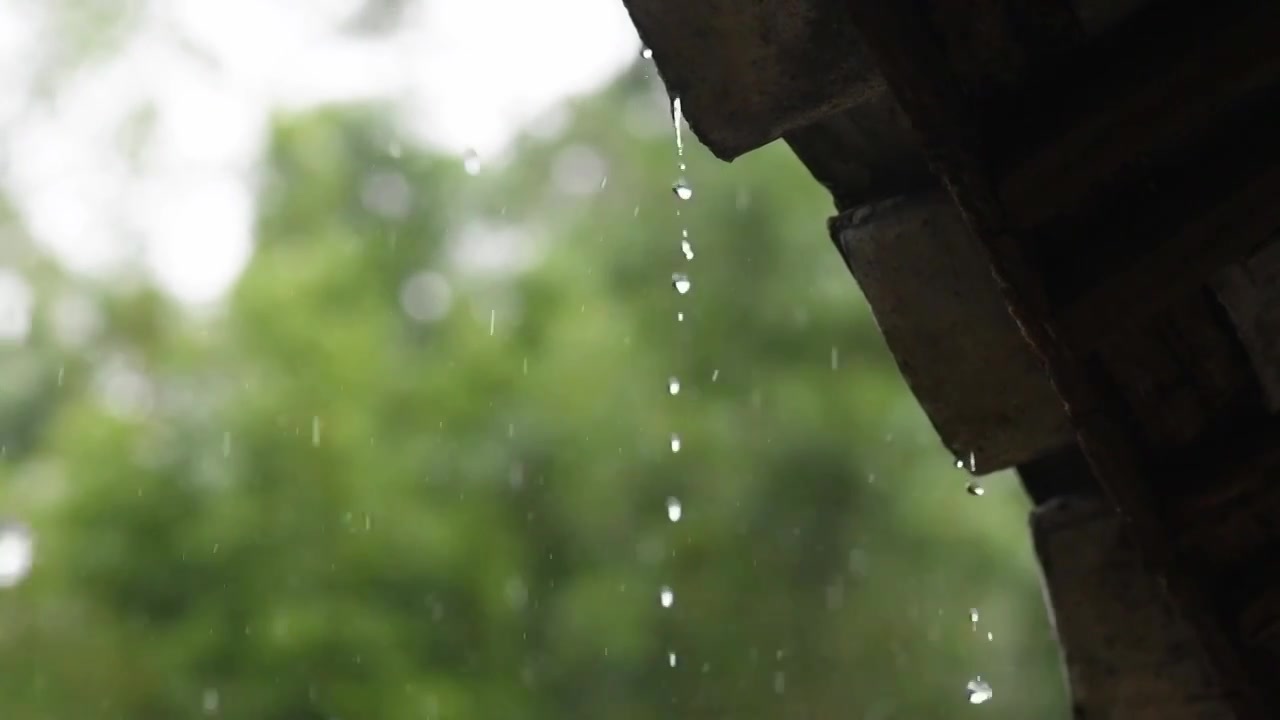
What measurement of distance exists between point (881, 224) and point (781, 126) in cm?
24

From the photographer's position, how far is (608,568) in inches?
262

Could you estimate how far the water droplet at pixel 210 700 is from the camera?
6051mm

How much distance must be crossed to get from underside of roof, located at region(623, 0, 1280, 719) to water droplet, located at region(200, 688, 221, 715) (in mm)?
5313

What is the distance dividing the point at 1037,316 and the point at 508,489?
19.0 ft

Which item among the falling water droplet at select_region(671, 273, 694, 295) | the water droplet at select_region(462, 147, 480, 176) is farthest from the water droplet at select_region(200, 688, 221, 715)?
the water droplet at select_region(462, 147, 480, 176)

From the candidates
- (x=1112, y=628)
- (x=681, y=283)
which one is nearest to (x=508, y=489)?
(x=681, y=283)

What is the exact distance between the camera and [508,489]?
692 cm

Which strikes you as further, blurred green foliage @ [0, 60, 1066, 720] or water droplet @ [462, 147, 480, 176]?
water droplet @ [462, 147, 480, 176]

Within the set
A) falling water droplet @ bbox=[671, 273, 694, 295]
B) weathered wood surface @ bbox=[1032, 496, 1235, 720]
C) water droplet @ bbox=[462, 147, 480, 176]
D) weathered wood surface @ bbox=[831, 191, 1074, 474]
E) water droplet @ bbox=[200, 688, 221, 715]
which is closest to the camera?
weathered wood surface @ bbox=[831, 191, 1074, 474]

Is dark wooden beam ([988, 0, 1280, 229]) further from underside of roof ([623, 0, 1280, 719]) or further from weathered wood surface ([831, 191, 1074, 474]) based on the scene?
weathered wood surface ([831, 191, 1074, 474])

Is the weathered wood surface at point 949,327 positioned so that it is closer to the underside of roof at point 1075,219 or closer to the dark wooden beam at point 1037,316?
the underside of roof at point 1075,219

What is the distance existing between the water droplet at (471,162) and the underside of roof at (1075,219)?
6.64m

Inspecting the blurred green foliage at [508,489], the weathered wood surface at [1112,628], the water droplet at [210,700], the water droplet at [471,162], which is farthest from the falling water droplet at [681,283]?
the water droplet at [210,700]

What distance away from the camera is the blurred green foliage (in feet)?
20.2
